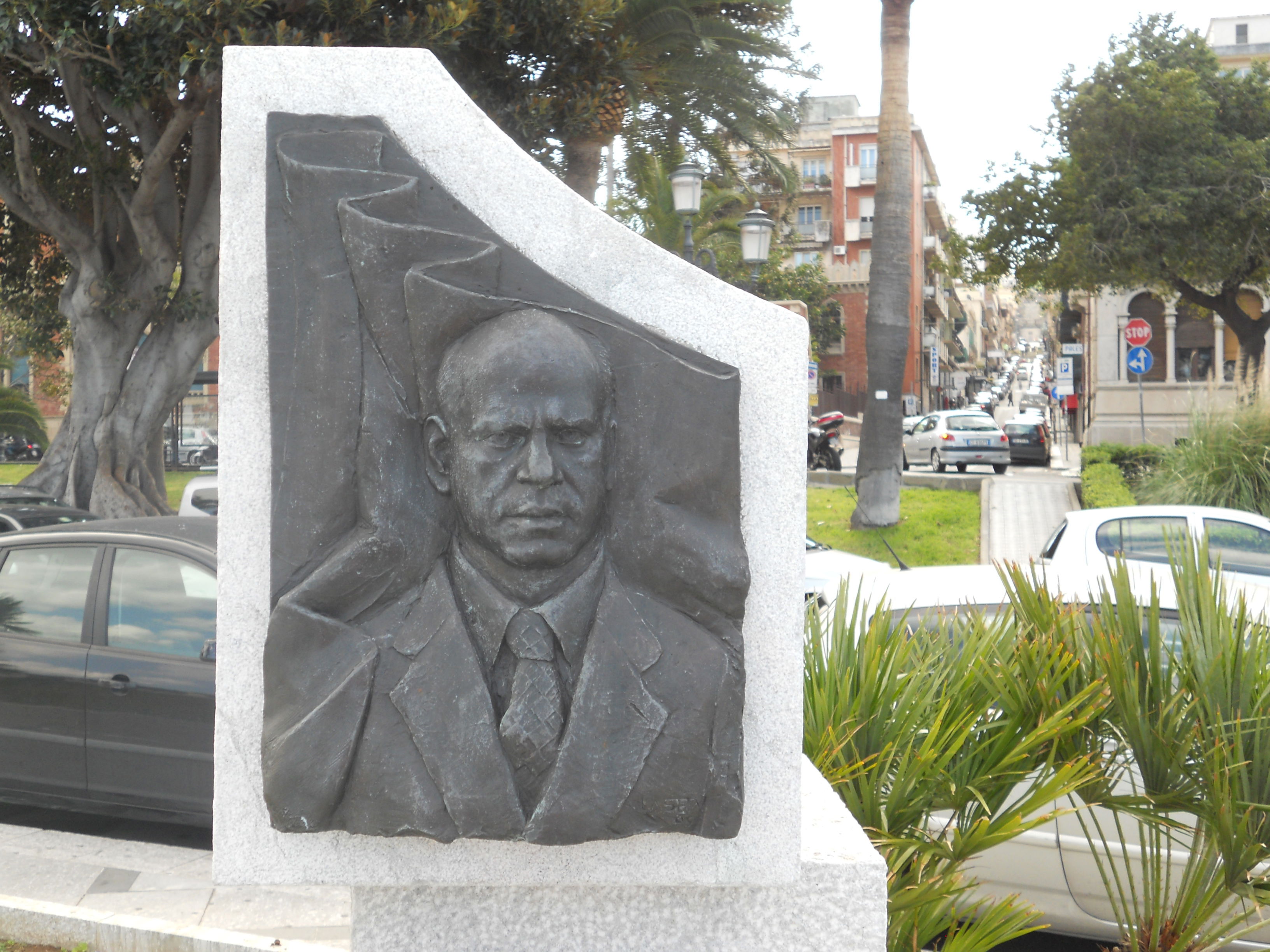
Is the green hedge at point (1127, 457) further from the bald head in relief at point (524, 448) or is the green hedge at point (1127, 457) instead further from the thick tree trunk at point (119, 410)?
the bald head in relief at point (524, 448)

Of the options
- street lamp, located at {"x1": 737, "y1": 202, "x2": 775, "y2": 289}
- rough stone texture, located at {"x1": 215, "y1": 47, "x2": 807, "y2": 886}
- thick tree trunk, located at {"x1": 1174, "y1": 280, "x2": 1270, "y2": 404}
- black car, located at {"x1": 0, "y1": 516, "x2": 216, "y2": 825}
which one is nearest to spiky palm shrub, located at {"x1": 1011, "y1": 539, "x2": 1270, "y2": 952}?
rough stone texture, located at {"x1": 215, "y1": 47, "x2": 807, "y2": 886}

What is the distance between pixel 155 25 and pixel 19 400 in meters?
20.9

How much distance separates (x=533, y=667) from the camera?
245 cm

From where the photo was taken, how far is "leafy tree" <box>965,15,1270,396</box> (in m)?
20.9

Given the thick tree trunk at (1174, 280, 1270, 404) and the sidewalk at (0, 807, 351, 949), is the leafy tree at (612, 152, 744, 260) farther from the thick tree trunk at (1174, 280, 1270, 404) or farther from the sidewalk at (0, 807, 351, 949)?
the sidewalk at (0, 807, 351, 949)

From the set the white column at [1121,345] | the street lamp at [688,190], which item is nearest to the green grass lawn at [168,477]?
the street lamp at [688,190]

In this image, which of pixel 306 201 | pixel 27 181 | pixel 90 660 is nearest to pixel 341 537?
pixel 306 201

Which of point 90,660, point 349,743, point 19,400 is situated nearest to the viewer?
point 349,743

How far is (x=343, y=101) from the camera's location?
2.68 m

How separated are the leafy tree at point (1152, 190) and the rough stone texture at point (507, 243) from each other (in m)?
20.3

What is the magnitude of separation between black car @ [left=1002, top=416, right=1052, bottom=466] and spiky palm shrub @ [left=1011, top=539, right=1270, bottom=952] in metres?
28.8

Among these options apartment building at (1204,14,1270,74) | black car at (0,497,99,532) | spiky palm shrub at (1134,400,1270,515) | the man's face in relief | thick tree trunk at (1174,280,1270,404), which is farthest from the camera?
apartment building at (1204,14,1270,74)

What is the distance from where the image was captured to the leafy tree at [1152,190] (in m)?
20.9

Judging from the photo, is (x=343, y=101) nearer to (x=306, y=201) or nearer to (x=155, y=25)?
(x=306, y=201)
